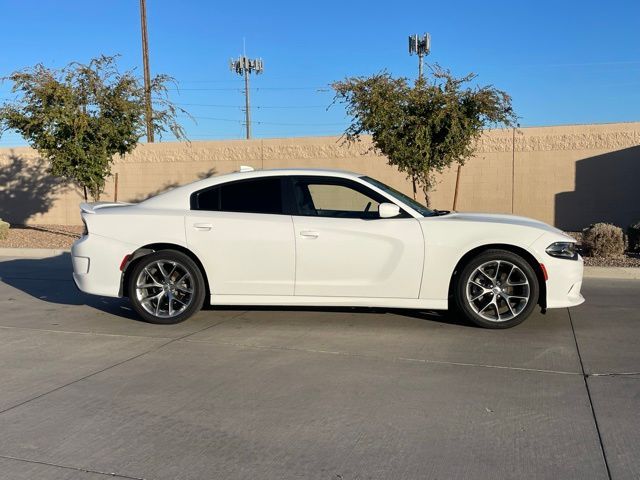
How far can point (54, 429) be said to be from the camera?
4016 millimetres

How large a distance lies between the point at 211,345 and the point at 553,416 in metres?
3.20

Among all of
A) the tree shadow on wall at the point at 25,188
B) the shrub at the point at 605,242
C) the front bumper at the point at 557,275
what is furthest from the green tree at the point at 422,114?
the tree shadow on wall at the point at 25,188

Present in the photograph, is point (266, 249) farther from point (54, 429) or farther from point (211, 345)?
point (54, 429)

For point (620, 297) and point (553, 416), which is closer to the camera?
point (553, 416)

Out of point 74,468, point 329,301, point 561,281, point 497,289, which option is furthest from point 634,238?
point 74,468

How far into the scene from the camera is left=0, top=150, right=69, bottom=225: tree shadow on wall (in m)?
22.1

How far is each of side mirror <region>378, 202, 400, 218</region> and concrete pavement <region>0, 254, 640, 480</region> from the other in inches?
47.5

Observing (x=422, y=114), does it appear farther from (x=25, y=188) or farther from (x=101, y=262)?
(x=25, y=188)

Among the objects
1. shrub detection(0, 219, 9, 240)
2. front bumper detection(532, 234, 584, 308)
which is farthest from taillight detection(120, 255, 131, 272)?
shrub detection(0, 219, 9, 240)

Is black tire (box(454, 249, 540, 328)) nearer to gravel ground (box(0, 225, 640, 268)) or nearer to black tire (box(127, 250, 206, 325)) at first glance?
black tire (box(127, 250, 206, 325))

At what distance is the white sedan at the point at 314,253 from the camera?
6.35m

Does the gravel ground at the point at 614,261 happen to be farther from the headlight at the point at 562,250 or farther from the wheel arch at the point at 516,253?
the wheel arch at the point at 516,253

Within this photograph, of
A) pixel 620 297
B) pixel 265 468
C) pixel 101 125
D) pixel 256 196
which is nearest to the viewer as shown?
pixel 265 468

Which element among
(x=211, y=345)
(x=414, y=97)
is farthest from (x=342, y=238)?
(x=414, y=97)
